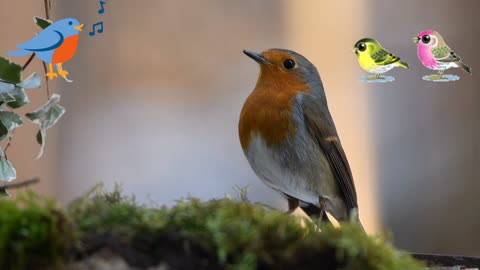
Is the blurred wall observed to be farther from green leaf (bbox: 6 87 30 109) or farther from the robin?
green leaf (bbox: 6 87 30 109)

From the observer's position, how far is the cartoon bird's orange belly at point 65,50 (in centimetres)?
122

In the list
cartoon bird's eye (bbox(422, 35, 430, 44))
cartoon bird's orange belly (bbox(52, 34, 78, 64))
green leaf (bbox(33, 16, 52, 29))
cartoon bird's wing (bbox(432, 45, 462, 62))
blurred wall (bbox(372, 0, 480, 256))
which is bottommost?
blurred wall (bbox(372, 0, 480, 256))

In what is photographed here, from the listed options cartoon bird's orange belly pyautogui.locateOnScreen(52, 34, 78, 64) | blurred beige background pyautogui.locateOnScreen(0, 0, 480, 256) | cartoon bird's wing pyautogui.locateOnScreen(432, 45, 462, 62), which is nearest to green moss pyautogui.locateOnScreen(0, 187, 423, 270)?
cartoon bird's orange belly pyautogui.locateOnScreen(52, 34, 78, 64)

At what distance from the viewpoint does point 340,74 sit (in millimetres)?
2889

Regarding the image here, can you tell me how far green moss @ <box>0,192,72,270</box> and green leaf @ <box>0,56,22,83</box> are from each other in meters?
0.58

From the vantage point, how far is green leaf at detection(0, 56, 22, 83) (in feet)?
3.62

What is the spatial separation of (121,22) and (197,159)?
2.43 ft

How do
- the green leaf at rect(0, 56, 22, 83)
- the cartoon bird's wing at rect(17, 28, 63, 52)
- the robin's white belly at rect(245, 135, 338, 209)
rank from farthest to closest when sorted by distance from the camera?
the robin's white belly at rect(245, 135, 338, 209) → the cartoon bird's wing at rect(17, 28, 63, 52) → the green leaf at rect(0, 56, 22, 83)

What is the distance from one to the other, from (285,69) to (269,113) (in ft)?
0.49

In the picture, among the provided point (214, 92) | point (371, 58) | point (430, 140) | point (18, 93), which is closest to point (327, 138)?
point (371, 58)

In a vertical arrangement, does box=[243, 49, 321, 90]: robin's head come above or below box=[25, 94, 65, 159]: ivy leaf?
above

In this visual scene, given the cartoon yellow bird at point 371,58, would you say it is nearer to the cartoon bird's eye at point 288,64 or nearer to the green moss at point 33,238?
the cartoon bird's eye at point 288,64

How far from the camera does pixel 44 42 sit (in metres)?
1.21

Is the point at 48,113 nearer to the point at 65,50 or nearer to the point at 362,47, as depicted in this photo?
the point at 65,50
